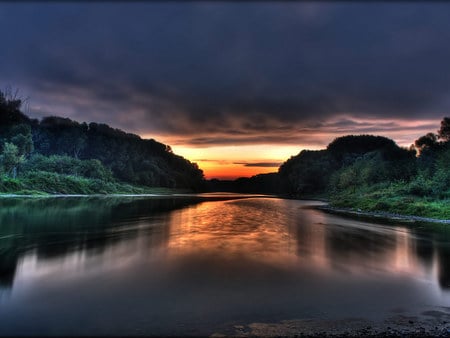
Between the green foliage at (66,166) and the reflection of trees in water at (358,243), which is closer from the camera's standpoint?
the reflection of trees in water at (358,243)

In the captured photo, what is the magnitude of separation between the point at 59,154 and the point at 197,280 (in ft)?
537

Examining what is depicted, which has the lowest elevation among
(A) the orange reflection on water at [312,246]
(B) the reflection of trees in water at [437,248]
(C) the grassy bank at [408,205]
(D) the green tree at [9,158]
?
(A) the orange reflection on water at [312,246]

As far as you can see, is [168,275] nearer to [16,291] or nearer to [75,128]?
[16,291]

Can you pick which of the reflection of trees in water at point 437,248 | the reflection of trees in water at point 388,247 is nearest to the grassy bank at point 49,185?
the reflection of trees in water at point 388,247

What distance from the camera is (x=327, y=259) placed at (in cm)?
1811

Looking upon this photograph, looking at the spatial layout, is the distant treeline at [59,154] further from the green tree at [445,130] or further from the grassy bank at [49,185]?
the green tree at [445,130]

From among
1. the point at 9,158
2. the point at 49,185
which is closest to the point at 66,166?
the point at 49,185

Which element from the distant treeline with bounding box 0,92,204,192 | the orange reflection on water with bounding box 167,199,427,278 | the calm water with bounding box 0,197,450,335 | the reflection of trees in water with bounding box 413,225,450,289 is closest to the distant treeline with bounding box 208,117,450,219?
the reflection of trees in water with bounding box 413,225,450,289

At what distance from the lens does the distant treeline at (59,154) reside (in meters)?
81.6

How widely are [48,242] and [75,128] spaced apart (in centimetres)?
17862

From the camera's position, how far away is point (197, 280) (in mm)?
13305

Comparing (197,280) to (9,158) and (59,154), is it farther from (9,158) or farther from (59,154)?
(59,154)

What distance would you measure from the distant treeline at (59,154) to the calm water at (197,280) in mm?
59303

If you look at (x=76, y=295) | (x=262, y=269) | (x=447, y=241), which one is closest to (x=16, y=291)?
(x=76, y=295)
